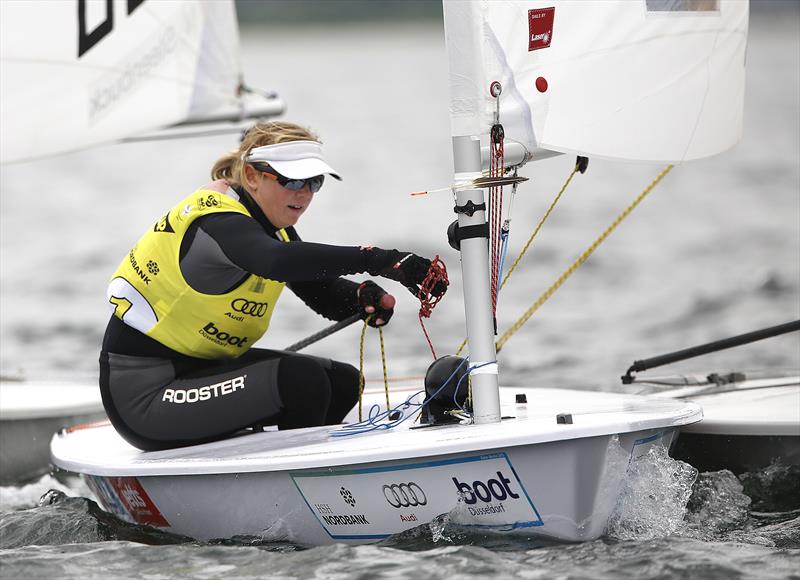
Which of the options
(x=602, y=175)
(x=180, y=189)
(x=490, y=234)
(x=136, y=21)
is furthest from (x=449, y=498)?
(x=602, y=175)

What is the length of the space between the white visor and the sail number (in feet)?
5.55

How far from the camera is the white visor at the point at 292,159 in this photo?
339 cm

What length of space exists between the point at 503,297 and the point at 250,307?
6.11m

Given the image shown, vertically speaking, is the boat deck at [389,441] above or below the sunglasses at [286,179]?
below

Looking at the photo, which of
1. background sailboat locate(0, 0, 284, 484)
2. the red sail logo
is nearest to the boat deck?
the red sail logo

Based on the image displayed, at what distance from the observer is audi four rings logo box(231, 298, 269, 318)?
3495 millimetres

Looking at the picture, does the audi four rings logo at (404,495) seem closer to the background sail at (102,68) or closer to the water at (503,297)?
the water at (503,297)

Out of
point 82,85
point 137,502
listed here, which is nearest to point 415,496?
point 137,502

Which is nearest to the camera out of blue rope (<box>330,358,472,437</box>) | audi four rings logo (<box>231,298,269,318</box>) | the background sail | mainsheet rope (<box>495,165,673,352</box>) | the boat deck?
the boat deck

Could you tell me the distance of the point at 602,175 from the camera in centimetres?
1952

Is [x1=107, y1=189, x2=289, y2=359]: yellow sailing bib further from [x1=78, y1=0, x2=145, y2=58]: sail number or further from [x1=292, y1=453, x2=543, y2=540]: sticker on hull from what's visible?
[x1=78, y1=0, x2=145, y2=58]: sail number

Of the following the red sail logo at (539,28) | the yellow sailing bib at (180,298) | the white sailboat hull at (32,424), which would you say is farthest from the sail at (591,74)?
the white sailboat hull at (32,424)

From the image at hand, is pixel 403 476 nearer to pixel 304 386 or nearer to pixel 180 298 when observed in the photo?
pixel 304 386

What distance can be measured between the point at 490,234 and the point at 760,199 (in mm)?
13097
